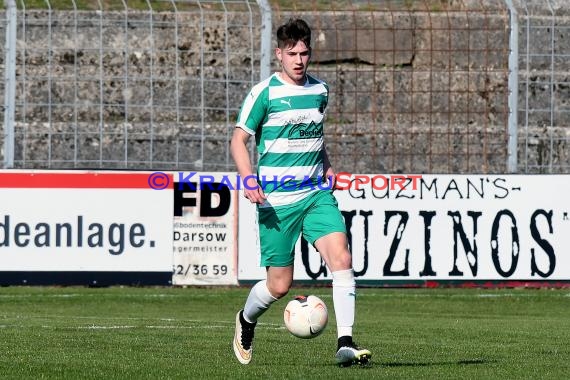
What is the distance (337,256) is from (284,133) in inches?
32.1

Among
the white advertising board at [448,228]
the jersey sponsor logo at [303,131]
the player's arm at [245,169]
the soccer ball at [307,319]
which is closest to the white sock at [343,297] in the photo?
the soccer ball at [307,319]

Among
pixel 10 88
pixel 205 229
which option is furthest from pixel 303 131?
pixel 10 88

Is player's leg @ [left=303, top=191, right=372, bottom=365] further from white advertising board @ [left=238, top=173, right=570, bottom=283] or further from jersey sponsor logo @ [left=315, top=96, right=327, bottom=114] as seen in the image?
white advertising board @ [left=238, top=173, right=570, bottom=283]

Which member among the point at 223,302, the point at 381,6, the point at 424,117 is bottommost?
the point at 223,302

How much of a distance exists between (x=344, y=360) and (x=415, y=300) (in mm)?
8837

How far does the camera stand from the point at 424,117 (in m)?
20.8

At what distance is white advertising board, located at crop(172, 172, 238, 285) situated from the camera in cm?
1777

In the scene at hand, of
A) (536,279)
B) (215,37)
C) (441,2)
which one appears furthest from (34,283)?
(441,2)

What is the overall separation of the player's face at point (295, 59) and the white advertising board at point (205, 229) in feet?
30.1

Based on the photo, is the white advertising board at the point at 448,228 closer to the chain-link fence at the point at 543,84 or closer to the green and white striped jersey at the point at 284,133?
the chain-link fence at the point at 543,84

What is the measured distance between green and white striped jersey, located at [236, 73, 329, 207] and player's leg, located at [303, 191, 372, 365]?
0.58 ft

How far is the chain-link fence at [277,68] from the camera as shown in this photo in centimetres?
1862

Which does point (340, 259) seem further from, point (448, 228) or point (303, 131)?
point (448, 228)

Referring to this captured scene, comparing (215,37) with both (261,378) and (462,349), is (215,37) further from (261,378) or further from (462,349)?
(261,378)
